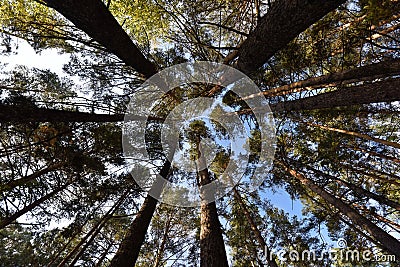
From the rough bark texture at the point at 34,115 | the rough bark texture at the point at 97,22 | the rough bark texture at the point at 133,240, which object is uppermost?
the rough bark texture at the point at 97,22

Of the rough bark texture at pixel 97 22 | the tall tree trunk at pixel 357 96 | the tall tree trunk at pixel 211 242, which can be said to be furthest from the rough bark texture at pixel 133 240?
the tall tree trunk at pixel 357 96

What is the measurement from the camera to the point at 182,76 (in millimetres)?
7238

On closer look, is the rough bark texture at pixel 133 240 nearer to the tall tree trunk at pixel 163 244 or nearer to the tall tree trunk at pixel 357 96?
the tall tree trunk at pixel 163 244

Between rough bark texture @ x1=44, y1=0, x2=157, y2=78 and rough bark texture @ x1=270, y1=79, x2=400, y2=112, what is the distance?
3.48 m

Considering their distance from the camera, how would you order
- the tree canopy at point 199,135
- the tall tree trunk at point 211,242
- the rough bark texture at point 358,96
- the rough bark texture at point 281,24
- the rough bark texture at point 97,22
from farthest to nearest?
the tall tree trunk at point 211,242
the tree canopy at point 199,135
the rough bark texture at point 358,96
the rough bark texture at point 97,22
the rough bark texture at point 281,24

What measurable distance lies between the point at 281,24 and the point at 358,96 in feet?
5.45

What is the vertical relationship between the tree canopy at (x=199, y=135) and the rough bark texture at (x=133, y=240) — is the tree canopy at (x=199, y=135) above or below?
above

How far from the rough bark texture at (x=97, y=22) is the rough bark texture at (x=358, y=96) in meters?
3.48

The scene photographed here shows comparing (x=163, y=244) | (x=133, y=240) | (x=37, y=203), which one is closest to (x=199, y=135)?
(x=163, y=244)

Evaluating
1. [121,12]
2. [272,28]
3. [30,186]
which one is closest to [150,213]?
[30,186]

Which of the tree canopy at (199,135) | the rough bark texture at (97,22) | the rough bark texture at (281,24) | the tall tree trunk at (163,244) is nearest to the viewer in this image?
the rough bark texture at (281,24)

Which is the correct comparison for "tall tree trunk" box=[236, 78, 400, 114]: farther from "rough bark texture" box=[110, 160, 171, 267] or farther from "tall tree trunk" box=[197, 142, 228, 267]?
"rough bark texture" box=[110, 160, 171, 267]

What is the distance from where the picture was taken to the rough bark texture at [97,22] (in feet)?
9.40

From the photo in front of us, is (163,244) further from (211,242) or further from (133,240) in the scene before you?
(211,242)
